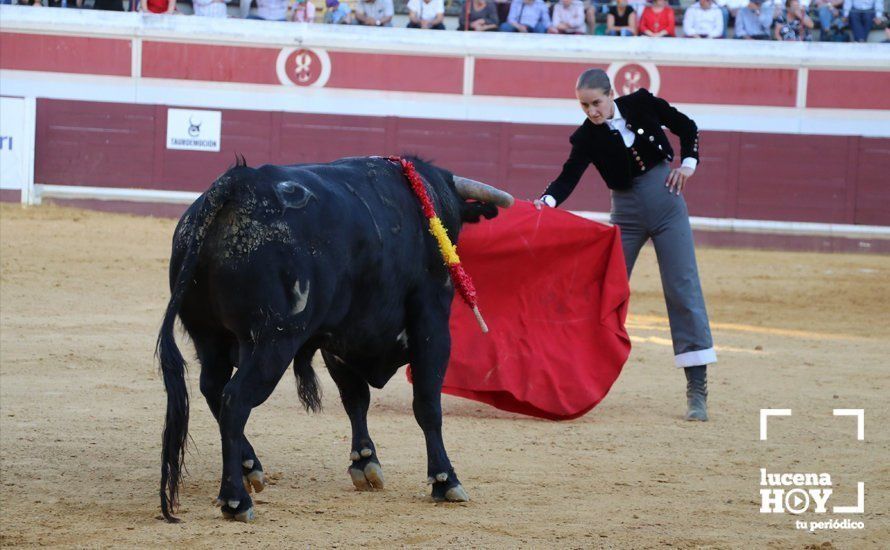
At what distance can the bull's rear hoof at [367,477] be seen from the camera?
3885 millimetres

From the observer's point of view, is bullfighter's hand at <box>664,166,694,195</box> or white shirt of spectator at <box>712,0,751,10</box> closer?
bullfighter's hand at <box>664,166,694,195</box>

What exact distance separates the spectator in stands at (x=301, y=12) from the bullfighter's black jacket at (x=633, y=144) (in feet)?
32.9

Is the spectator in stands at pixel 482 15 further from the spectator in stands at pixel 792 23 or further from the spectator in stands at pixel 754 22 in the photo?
the spectator in stands at pixel 792 23

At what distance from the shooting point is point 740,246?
1409 cm

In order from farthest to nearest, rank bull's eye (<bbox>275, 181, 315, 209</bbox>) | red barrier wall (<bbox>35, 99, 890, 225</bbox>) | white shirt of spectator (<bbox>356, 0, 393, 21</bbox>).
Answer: white shirt of spectator (<bbox>356, 0, 393, 21</bbox>) → red barrier wall (<bbox>35, 99, 890, 225</bbox>) → bull's eye (<bbox>275, 181, 315, 209</bbox>)

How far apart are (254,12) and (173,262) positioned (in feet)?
39.7

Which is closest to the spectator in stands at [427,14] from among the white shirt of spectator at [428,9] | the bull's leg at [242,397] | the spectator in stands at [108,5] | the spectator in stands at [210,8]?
the white shirt of spectator at [428,9]

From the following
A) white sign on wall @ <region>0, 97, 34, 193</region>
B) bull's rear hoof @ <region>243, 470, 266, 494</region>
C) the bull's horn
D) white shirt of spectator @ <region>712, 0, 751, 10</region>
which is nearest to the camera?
bull's rear hoof @ <region>243, 470, 266, 494</region>

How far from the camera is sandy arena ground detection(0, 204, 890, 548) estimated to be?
3.34 meters

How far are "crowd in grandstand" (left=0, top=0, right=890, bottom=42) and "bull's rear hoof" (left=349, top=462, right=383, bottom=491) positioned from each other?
11316 millimetres

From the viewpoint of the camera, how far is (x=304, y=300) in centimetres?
331

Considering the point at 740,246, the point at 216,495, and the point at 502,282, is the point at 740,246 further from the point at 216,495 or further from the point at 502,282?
the point at 216,495

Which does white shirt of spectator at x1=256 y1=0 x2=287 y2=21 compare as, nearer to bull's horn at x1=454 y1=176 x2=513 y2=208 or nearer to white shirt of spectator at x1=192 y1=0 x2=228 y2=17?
white shirt of spectator at x1=192 y1=0 x2=228 y2=17

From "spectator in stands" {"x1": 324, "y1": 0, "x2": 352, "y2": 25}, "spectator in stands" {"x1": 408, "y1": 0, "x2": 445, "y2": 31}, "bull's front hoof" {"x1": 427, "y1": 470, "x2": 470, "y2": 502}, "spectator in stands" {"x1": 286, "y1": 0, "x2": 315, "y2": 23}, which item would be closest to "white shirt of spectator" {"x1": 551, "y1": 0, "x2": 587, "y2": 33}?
"spectator in stands" {"x1": 408, "y1": 0, "x2": 445, "y2": 31}
